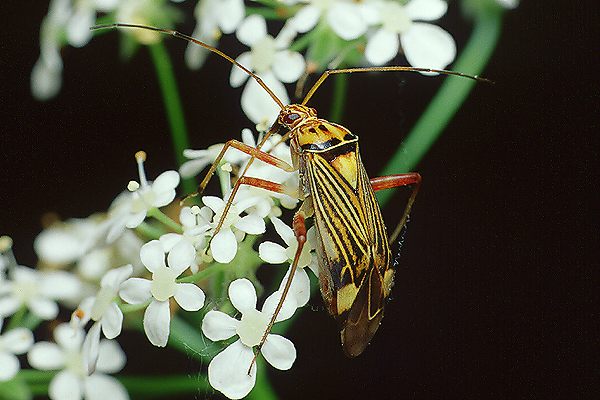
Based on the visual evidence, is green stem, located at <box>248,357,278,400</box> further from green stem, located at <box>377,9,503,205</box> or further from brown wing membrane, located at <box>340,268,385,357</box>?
green stem, located at <box>377,9,503,205</box>

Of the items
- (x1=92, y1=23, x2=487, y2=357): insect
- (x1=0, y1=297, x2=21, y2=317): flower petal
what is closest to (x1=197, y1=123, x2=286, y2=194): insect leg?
(x1=92, y1=23, x2=487, y2=357): insect

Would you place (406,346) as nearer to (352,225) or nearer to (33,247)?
(352,225)

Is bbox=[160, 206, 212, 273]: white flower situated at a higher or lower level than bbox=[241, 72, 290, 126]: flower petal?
lower

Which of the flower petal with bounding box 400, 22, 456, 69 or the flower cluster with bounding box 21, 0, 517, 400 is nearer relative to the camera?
the flower cluster with bounding box 21, 0, 517, 400

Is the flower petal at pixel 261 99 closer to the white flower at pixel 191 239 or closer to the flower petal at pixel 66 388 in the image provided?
the white flower at pixel 191 239

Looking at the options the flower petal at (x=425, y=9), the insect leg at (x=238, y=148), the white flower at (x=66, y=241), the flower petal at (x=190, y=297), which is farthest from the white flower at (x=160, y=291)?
the flower petal at (x=425, y=9)

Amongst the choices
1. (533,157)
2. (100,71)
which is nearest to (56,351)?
(100,71)

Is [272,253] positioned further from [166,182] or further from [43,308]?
[43,308]
